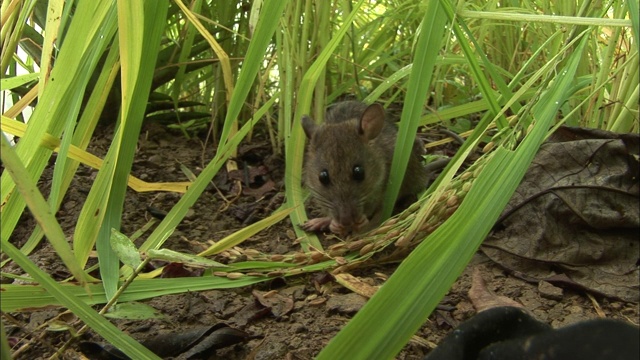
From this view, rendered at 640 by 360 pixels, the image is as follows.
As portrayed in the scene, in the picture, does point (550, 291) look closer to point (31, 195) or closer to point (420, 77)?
point (420, 77)

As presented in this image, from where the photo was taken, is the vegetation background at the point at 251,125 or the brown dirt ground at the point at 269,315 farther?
the brown dirt ground at the point at 269,315

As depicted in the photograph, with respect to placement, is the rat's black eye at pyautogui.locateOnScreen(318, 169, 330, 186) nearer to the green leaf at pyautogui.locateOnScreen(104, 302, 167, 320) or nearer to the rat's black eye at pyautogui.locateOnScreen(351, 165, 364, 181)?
the rat's black eye at pyautogui.locateOnScreen(351, 165, 364, 181)

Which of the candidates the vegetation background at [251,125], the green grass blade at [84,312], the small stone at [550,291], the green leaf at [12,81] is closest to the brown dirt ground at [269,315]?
the small stone at [550,291]

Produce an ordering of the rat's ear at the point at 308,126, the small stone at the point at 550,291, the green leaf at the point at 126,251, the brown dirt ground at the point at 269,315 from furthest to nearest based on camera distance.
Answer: the rat's ear at the point at 308,126 → the small stone at the point at 550,291 → the brown dirt ground at the point at 269,315 → the green leaf at the point at 126,251

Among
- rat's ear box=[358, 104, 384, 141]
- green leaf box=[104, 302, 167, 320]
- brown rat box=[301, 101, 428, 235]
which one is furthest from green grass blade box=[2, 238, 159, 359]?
rat's ear box=[358, 104, 384, 141]

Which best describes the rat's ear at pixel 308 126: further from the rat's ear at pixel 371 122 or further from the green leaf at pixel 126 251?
the green leaf at pixel 126 251

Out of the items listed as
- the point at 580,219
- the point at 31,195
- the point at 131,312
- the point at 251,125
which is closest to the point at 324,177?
the point at 251,125

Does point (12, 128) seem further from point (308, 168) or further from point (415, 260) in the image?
point (308, 168)
